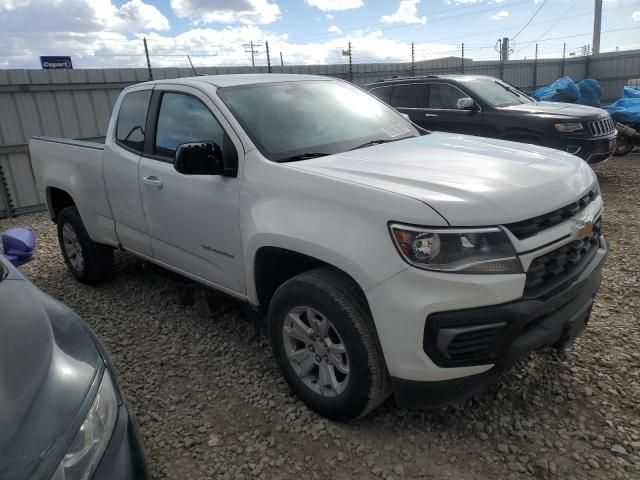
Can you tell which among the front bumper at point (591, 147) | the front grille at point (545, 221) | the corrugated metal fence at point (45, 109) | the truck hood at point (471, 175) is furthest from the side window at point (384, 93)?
the front grille at point (545, 221)

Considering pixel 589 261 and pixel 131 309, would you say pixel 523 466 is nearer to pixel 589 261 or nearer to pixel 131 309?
pixel 589 261

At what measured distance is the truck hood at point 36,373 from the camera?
137 centimetres

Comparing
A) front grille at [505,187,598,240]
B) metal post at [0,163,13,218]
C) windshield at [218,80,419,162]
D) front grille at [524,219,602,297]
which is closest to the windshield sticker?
windshield at [218,80,419,162]

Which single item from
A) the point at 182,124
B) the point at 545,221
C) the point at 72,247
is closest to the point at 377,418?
the point at 545,221

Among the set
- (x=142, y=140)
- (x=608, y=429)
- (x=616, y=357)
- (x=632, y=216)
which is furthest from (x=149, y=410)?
(x=632, y=216)

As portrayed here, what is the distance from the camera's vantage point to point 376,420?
8.68 feet

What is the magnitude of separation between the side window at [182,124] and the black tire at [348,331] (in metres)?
1.15

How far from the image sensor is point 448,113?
26.1ft

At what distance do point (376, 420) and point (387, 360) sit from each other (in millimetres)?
581

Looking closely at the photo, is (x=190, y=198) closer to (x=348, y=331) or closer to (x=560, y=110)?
(x=348, y=331)

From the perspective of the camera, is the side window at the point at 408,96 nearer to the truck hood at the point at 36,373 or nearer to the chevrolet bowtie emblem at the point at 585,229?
the chevrolet bowtie emblem at the point at 585,229

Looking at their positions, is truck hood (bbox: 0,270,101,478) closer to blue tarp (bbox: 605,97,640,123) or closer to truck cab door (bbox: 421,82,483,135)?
truck cab door (bbox: 421,82,483,135)

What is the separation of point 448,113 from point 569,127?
68.8 inches

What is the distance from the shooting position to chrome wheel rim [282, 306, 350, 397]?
2.47 m
